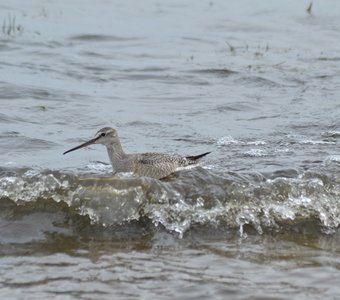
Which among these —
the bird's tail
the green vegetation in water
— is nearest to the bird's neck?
the bird's tail

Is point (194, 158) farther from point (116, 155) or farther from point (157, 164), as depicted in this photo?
point (116, 155)

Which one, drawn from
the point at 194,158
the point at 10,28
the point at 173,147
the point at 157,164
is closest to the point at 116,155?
the point at 157,164

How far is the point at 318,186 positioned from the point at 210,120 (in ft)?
12.2

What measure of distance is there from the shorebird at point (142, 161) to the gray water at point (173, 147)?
0.22 metres

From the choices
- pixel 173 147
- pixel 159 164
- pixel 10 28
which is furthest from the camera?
pixel 10 28

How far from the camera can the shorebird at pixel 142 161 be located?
32.7 ft

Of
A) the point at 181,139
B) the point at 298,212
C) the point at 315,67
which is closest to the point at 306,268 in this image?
the point at 298,212

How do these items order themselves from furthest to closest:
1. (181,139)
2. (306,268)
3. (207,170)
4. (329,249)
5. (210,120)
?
(210,120)
(181,139)
(207,170)
(329,249)
(306,268)

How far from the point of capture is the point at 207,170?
973cm

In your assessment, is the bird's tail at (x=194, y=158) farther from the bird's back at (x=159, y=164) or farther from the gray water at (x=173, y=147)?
the gray water at (x=173, y=147)

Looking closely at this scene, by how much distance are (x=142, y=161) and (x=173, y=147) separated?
1.41 meters

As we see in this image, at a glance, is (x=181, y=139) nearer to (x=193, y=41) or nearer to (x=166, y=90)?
(x=166, y=90)

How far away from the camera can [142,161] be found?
10234 millimetres

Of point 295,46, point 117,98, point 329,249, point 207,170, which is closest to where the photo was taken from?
point 329,249
